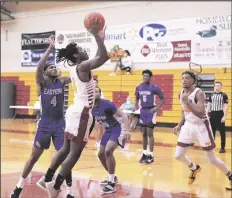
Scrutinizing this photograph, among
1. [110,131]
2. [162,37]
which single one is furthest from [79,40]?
→ [110,131]

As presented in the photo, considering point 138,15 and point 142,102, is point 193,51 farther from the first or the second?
point 142,102

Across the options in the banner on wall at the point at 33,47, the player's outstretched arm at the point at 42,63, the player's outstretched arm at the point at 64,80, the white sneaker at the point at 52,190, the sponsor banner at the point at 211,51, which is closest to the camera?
the white sneaker at the point at 52,190

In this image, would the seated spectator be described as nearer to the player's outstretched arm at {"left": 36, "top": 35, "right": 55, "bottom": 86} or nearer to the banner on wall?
the banner on wall

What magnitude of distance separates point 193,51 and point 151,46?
214 centimetres

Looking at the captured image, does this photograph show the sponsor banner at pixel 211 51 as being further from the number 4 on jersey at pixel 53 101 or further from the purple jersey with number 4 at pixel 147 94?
the number 4 on jersey at pixel 53 101

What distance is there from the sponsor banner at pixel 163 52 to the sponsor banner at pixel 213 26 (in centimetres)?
75

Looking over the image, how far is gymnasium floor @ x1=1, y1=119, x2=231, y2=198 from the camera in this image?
6.72m

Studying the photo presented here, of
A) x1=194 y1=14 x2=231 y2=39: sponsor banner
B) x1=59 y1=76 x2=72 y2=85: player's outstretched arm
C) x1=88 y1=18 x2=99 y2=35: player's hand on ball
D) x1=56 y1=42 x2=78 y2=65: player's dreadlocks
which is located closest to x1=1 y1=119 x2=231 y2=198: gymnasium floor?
x1=59 y1=76 x2=72 y2=85: player's outstretched arm

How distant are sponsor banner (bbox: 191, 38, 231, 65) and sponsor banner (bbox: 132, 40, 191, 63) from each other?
372 mm

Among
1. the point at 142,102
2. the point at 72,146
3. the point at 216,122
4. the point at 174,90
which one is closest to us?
the point at 72,146

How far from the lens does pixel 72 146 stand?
17.3 ft

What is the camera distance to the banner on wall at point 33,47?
79.3 ft

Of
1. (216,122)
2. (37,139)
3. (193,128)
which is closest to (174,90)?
(216,122)

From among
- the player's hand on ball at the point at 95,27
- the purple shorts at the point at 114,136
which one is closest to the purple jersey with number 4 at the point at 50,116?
the purple shorts at the point at 114,136
